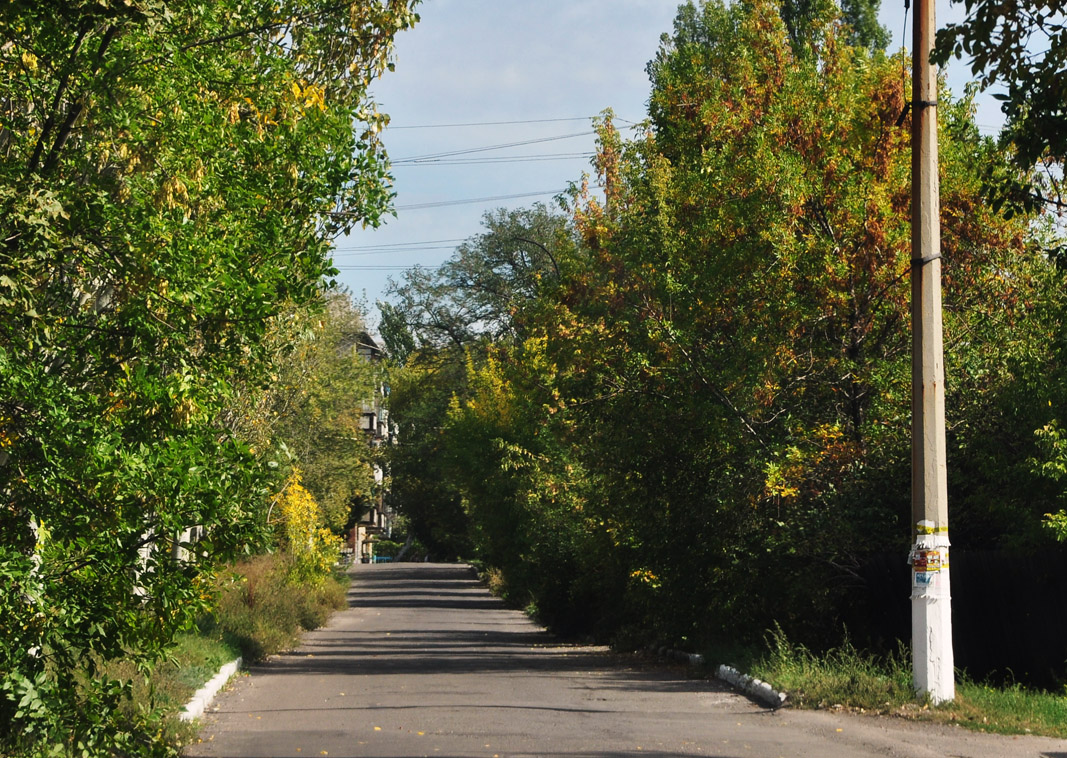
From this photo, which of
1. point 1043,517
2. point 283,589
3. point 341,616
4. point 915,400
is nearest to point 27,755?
point 915,400

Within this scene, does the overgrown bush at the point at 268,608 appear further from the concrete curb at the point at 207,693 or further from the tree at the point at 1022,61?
the tree at the point at 1022,61

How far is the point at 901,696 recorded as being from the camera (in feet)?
43.1

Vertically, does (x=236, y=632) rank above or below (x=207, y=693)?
below

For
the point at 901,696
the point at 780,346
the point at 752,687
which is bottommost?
the point at 752,687

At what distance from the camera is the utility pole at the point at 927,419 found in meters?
13.2

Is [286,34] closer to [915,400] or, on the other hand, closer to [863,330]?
[915,400]

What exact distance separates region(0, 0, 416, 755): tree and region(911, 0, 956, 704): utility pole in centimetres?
717

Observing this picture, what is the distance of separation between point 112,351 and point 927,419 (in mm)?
8715

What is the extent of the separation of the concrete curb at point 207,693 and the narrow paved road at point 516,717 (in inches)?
7.7

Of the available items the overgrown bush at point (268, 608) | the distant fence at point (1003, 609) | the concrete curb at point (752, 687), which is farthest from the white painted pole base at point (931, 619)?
the overgrown bush at point (268, 608)

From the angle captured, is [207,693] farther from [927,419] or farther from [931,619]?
[927,419]

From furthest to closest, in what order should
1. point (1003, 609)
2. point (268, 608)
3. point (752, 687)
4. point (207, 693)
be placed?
point (268, 608) → point (752, 687) → point (1003, 609) → point (207, 693)

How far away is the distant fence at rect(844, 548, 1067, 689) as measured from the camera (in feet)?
47.7

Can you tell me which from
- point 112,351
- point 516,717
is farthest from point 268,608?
point 112,351
